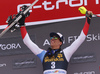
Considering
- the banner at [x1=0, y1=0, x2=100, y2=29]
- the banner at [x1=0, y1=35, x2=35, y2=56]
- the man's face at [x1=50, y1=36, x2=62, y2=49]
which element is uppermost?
the banner at [x1=0, y1=0, x2=100, y2=29]

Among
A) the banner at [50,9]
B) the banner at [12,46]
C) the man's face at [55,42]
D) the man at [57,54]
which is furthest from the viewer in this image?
the banner at [12,46]

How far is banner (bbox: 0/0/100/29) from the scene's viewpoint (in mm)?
4246

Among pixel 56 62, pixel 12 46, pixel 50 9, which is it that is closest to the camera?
pixel 56 62

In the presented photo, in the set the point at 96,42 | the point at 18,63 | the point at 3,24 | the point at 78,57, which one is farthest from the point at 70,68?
the point at 3,24

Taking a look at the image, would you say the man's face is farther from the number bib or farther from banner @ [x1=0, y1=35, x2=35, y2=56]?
banner @ [x1=0, y1=35, x2=35, y2=56]

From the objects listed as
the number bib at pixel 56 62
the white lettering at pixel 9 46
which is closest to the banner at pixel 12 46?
the white lettering at pixel 9 46

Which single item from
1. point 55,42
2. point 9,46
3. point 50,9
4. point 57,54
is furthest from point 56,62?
point 9,46

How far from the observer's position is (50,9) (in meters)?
4.38

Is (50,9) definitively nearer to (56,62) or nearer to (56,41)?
(56,41)

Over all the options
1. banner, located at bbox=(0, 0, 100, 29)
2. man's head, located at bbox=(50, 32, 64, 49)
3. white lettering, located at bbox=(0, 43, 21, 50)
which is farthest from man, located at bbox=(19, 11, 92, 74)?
white lettering, located at bbox=(0, 43, 21, 50)

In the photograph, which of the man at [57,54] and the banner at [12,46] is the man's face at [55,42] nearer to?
the man at [57,54]

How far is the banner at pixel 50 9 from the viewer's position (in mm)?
4246

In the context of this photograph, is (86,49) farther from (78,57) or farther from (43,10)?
(43,10)

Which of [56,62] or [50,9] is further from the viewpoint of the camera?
[50,9]
